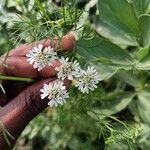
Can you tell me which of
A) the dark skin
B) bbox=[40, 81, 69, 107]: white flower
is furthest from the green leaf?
bbox=[40, 81, 69, 107]: white flower

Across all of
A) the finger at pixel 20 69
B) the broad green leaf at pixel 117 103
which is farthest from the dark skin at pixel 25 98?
the broad green leaf at pixel 117 103

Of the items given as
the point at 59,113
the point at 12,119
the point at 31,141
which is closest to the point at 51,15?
the point at 12,119

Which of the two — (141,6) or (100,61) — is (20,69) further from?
(141,6)

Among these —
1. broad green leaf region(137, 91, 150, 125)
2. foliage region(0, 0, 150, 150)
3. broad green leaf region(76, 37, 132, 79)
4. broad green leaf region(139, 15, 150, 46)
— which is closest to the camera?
foliage region(0, 0, 150, 150)

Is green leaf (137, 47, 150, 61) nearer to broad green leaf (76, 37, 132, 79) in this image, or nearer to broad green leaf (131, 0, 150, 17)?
broad green leaf (76, 37, 132, 79)

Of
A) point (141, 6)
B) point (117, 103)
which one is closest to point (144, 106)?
point (117, 103)

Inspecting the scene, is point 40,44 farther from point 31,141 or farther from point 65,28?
point 31,141
